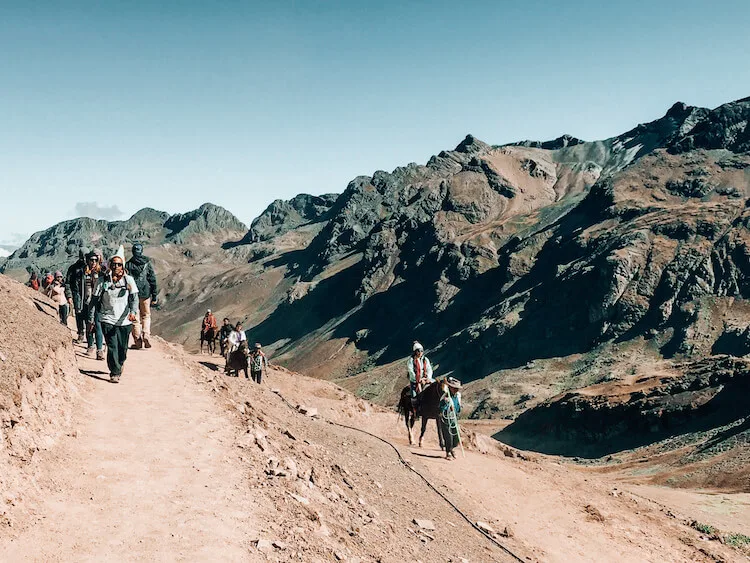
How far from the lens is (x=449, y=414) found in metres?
18.9

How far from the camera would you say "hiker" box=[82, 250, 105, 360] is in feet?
57.4

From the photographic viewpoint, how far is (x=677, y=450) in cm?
4800

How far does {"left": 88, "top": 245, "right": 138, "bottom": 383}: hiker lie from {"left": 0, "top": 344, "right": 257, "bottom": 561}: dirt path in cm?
128

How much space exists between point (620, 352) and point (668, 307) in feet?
36.8

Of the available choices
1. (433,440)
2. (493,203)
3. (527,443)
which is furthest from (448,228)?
(433,440)

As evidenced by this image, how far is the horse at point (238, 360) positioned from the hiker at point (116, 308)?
11.7 m

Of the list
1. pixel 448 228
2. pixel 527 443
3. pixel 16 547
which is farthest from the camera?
pixel 448 228

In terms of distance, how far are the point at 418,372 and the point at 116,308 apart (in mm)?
9776

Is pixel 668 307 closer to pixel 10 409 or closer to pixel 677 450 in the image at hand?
pixel 677 450

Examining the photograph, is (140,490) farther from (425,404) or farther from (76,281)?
(76,281)

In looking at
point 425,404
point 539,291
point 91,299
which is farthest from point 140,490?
point 539,291

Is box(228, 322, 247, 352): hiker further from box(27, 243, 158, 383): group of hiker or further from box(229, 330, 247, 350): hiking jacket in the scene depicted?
box(27, 243, 158, 383): group of hiker

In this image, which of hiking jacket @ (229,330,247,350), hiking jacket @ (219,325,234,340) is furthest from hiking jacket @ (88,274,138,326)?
hiking jacket @ (219,325,234,340)

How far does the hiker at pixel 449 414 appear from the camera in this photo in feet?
62.1
